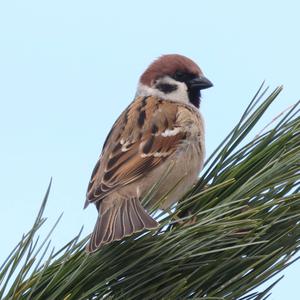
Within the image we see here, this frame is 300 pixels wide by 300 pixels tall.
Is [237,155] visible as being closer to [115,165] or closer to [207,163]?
[207,163]

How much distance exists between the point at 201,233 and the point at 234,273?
0.12 metres

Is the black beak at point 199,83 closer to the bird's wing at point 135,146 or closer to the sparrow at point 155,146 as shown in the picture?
the sparrow at point 155,146

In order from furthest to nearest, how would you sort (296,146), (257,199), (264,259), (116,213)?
1. (116,213)
2. (296,146)
3. (257,199)
4. (264,259)

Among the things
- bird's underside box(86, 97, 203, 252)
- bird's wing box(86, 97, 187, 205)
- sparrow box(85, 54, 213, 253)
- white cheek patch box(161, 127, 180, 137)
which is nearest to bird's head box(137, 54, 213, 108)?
sparrow box(85, 54, 213, 253)

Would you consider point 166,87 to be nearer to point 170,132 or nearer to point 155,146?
point 170,132

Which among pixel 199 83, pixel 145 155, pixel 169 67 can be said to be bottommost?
pixel 145 155

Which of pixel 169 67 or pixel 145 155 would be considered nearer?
pixel 145 155

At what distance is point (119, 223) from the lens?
186 centimetres

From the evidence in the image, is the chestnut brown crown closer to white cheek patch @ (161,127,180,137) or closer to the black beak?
the black beak

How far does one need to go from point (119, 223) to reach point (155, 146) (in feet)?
2.80

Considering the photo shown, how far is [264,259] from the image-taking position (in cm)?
140

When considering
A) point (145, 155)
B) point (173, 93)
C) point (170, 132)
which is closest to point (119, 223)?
point (145, 155)

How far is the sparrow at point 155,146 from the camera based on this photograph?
237cm

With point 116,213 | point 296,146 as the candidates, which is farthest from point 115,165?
point 296,146
